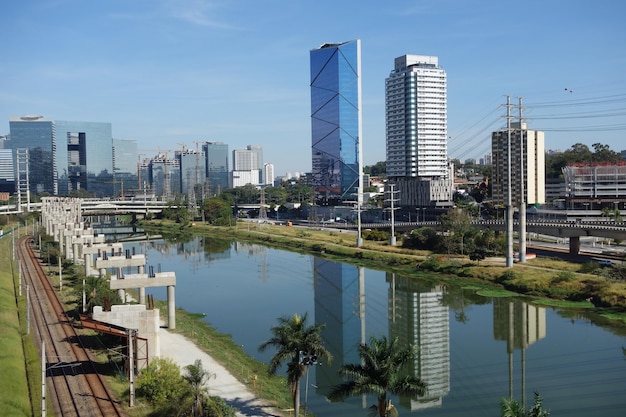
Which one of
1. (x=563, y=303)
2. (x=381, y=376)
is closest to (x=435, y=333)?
(x=563, y=303)

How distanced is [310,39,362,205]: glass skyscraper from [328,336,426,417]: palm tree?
9230 cm

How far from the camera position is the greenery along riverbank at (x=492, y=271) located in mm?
34250

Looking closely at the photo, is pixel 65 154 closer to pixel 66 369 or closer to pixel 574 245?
pixel 574 245

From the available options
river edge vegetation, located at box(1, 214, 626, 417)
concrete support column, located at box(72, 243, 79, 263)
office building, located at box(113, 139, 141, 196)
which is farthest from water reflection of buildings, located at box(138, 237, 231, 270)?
office building, located at box(113, 139, 141, 196)

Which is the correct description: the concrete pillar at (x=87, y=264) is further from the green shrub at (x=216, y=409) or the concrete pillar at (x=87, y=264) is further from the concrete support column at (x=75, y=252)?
the green shrub at (x=216, y=409)

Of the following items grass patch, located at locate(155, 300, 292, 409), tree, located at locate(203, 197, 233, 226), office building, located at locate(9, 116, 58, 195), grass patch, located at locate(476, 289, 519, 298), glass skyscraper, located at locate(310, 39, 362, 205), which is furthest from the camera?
office building, located at locate(9, 116, 58, 195)

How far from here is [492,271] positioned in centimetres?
4253

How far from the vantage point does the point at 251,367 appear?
23.2 m

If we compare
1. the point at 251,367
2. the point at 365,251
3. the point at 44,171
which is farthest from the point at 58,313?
the point at 44,171

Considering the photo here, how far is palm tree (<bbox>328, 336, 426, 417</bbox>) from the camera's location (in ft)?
48.7

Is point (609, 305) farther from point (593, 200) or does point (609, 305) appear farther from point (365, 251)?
point (593, 200)

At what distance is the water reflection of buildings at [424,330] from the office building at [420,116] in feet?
168

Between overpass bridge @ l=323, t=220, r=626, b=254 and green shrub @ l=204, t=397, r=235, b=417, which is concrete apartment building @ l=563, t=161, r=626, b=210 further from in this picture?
green shrub @ l=204, t=397, r=235, b=417

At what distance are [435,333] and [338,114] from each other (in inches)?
3177
